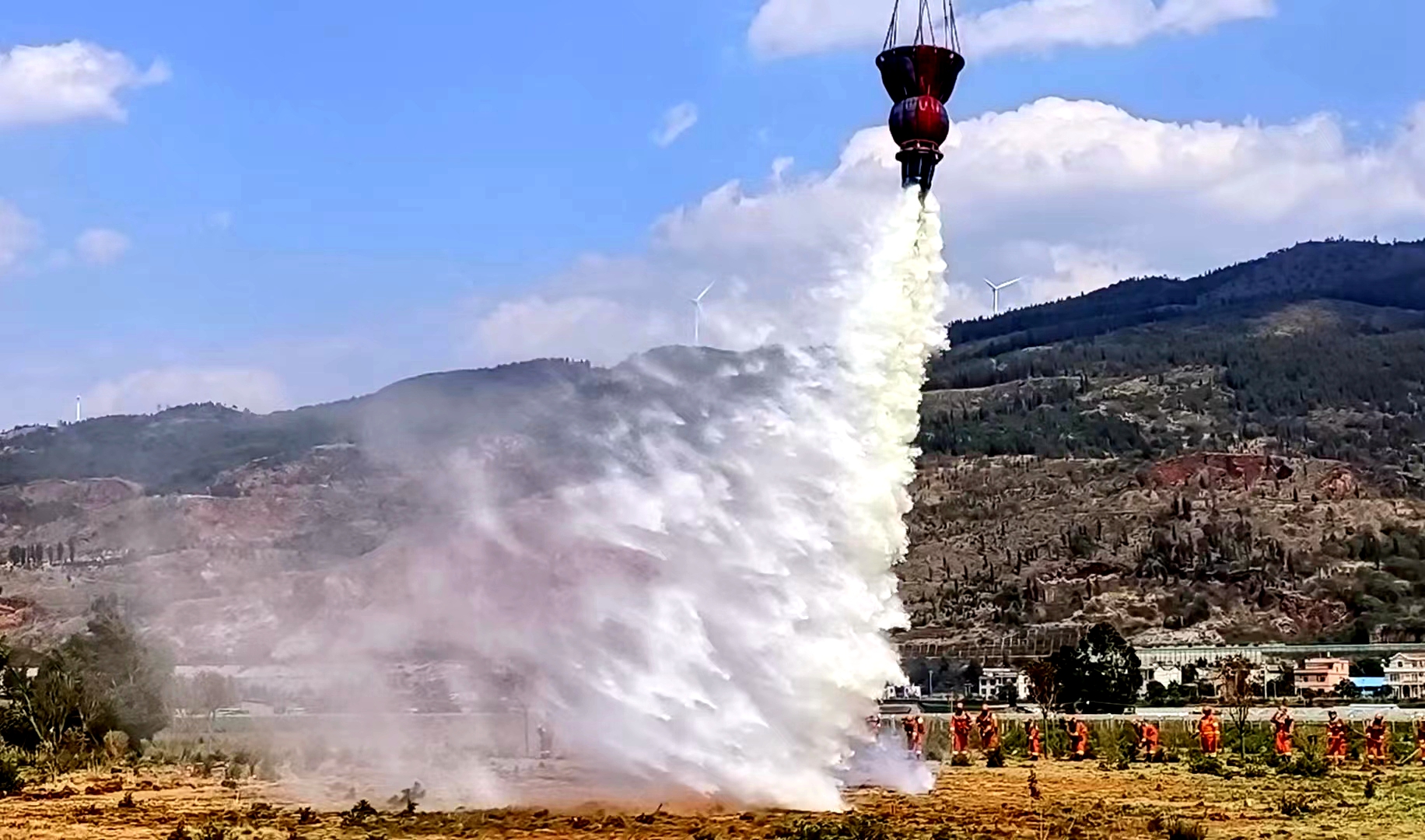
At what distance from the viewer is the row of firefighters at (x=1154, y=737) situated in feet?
176

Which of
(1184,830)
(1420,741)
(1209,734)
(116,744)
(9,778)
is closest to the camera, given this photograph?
(1184,830)

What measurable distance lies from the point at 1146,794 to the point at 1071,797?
2.13 meters

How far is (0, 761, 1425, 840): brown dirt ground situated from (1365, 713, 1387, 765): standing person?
15.5 ft

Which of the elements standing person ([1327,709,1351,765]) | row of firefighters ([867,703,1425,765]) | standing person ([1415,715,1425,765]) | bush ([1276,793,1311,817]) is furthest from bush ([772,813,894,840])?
standing person ([1415,715,1425,765])

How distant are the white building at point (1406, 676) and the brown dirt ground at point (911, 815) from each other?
61.3 meters

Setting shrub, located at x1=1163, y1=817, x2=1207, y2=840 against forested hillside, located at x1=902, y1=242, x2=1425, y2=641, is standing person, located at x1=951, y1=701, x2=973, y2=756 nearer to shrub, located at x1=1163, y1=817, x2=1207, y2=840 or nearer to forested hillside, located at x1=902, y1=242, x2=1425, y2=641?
shrub, located at x1=1163, y1=817, x2=1207, y2=840

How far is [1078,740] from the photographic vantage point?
58531 millimetres

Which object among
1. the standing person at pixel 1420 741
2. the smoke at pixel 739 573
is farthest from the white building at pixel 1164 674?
the smoke at pixel 739 573

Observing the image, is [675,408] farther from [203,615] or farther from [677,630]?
[203,615]

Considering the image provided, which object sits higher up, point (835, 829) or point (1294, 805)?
point (835, 829)

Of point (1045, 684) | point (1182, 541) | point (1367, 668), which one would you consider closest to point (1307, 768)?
point (1045, 684)

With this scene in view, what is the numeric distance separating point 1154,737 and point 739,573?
25698mm

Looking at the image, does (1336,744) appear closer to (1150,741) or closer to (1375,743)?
(1375,743)

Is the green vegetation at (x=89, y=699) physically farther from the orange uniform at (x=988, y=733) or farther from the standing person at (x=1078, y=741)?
the standing person at (x=1078, y=741)
